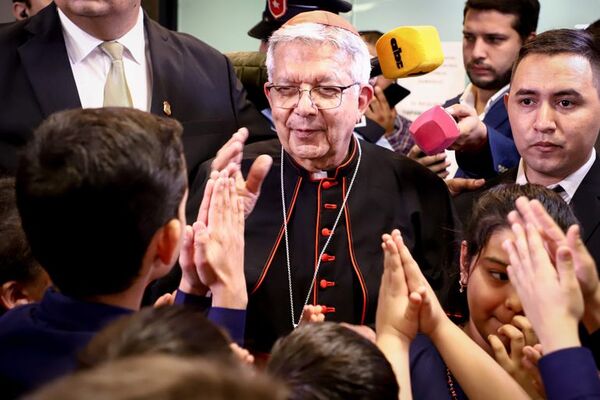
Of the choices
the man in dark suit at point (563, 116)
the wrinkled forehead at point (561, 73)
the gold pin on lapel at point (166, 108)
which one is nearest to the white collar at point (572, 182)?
the man in dark suit at point (563, 116)

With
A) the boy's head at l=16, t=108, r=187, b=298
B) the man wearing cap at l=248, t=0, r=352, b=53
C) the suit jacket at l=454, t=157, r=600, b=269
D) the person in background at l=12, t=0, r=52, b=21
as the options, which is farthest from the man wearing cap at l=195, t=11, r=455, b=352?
the person in background at l=12, t=0, r=52, b=21

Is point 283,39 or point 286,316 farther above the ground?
point 283,39

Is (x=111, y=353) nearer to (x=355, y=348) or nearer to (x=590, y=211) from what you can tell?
(x=355, y=348)

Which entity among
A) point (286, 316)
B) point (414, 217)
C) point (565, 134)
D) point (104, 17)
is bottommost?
point (286, 316)

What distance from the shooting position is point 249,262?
203cm

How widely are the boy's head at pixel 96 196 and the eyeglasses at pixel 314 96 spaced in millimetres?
780

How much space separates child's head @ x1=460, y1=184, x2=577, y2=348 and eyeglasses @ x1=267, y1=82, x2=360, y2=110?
0.40m

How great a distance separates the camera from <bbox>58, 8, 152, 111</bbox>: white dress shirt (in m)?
2.17

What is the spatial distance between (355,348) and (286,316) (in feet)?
2.68

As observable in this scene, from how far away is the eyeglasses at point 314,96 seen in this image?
79.2 inches

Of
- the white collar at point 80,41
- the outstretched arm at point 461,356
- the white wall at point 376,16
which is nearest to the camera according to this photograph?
the outstretched arm at point 461,356

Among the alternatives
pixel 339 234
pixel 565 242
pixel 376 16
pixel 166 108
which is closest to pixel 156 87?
pixel 166 108

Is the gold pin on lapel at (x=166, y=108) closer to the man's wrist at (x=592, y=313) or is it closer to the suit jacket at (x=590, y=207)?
the suit jacket at (x=590, y=207)

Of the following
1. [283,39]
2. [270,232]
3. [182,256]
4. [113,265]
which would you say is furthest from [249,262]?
[113,265]
